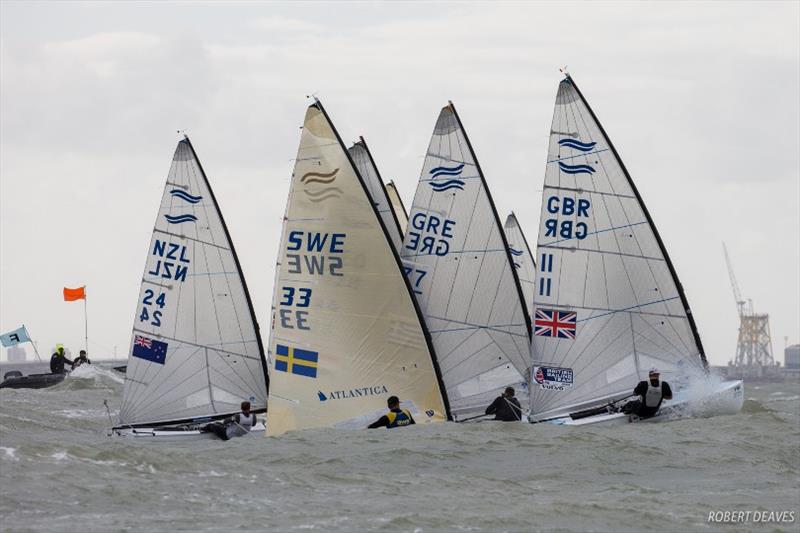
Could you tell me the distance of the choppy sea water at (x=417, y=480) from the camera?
1909 cm

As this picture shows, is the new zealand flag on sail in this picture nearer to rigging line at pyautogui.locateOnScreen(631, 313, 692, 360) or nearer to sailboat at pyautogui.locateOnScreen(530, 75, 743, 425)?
sailboat at pyautogui.locateOnScreen(530, 75, 743, 425)

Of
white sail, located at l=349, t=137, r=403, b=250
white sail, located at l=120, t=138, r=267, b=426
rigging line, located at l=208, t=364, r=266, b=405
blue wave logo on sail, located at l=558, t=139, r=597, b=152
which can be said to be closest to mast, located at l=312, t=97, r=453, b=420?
blue wave logo on sail, located at l=558, t=139, r=597, b=152

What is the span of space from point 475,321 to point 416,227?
245 cm

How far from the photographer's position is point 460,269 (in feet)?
116

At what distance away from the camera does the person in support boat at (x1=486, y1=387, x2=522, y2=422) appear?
33.0m

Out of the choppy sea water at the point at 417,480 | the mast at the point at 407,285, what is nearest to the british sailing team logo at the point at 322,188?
the mast at the point at 407,285

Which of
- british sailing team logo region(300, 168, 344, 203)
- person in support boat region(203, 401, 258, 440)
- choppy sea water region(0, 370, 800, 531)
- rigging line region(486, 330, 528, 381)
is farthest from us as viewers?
rigging line region(486, 330, 528, 381)

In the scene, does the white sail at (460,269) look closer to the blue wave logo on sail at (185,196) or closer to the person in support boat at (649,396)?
the person in support boat at (649,396)

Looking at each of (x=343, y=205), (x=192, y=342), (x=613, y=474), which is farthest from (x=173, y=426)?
(x=613, y=474)

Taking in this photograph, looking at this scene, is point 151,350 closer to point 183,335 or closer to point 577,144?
point 183,335

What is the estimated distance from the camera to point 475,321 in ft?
117

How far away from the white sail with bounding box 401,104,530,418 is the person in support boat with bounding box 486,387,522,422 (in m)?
1.99

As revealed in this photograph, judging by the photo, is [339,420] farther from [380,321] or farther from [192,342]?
[192,342]

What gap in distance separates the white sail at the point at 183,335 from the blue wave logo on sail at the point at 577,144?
7.93 metres
